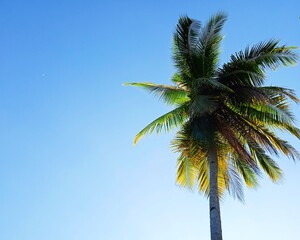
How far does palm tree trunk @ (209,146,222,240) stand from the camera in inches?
550

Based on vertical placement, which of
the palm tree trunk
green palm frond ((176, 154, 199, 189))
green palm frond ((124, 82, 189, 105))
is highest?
green palm frond ((124, 82, 189, 105))

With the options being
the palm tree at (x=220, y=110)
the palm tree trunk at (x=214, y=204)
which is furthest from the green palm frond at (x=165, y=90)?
the palm tree trunk at (x=214, y=204)

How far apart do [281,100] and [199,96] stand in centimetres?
336

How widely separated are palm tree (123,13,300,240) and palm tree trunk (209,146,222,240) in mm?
46

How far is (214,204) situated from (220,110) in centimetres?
395

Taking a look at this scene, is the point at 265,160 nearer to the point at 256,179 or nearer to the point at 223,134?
the point at 256,179

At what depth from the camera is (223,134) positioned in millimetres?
16359

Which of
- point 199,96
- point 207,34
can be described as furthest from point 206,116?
point 207,34

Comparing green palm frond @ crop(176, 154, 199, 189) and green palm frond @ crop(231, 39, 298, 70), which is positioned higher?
green palm frond @ crop(231, 39, 298, 70)

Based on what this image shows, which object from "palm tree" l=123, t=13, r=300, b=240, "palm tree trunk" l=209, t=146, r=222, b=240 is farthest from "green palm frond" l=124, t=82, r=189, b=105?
"palm tree trunk" l=209, t=146, r=222, b=240

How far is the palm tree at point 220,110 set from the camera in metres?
16.2

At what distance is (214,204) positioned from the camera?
14.6m

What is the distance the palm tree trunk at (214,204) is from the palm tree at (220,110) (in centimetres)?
A: 5

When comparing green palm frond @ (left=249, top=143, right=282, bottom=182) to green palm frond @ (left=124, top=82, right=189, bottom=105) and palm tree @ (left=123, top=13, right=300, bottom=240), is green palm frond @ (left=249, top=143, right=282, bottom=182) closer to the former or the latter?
palm tree @ (left=123, top=13, right=300, bottom=240)
